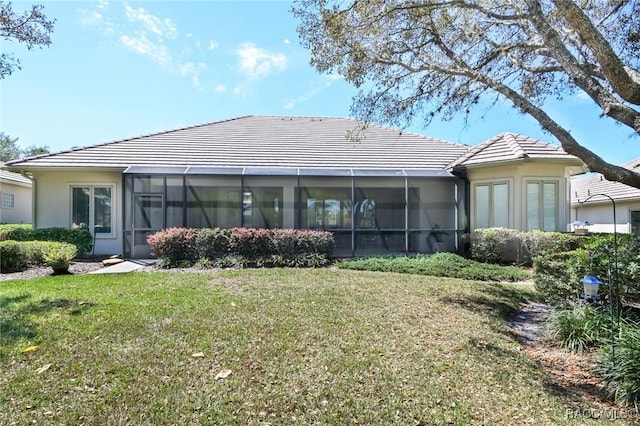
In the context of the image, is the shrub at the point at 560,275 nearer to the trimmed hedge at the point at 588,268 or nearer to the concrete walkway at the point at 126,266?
the trimmed hedge at the point at 588,268

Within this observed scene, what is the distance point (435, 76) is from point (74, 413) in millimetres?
8974

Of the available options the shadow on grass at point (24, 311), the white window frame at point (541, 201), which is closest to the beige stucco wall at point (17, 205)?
the shadow on grass at point (24, 311)

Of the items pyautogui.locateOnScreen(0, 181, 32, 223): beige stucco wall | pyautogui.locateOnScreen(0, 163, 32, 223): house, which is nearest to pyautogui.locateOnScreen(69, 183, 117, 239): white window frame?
pyautogui.locateOnScreen(0, 163, 32, 223): house

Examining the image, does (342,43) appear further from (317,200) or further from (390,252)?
(390,252)

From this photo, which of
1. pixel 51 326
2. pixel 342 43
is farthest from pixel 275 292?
pixel 342 43

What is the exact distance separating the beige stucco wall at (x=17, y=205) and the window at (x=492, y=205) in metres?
25.6

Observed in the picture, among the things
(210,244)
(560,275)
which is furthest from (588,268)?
(210,244)

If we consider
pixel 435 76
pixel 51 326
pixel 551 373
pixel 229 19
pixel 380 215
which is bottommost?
pixel 551 373

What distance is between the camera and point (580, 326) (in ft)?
16.2

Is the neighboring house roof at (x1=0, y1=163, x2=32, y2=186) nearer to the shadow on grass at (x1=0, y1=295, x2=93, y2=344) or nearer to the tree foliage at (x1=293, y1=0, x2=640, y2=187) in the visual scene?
the shadow on grass at (x1=0, y1=295, x2=93, y2=344)

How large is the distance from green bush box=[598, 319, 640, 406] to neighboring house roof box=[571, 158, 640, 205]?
1041 centimetres

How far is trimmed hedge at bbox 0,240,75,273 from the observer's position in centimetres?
934

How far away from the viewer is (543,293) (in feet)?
20.3

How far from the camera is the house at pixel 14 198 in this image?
19.6 metres
